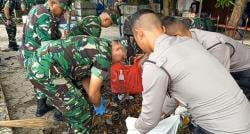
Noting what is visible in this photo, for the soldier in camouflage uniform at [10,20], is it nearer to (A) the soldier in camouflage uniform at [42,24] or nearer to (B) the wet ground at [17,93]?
(B) the wet ground at [17,93]

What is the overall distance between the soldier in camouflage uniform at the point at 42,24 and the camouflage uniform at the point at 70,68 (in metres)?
0.76

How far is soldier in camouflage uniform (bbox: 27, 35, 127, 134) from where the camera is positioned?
9.38 ft

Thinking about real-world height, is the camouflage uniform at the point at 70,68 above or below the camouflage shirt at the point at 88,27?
below

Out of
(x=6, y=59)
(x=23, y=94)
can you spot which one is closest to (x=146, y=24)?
(x=23, y=94)

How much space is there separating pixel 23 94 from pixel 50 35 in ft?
5.48

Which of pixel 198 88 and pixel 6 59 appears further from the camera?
pixel 6 59

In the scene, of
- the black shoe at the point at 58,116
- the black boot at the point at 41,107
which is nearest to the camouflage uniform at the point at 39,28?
the black boot at the point at 41,107

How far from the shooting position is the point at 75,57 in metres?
2.90

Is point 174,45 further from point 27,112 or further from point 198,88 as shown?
point 27,112

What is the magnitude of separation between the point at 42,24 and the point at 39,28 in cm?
7

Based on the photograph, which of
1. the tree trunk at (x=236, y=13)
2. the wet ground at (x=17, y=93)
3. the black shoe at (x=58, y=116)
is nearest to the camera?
the wet ground at (x=17, y=93)

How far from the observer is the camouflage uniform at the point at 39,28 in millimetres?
3807

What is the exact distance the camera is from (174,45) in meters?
1.88

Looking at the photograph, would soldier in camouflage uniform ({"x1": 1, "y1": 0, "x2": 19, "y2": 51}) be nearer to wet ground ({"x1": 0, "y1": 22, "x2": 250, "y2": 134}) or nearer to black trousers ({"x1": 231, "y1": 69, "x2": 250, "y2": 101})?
wet ground ({"x1": 0, "y1": 22, "x2": 250, "y2": 134})
